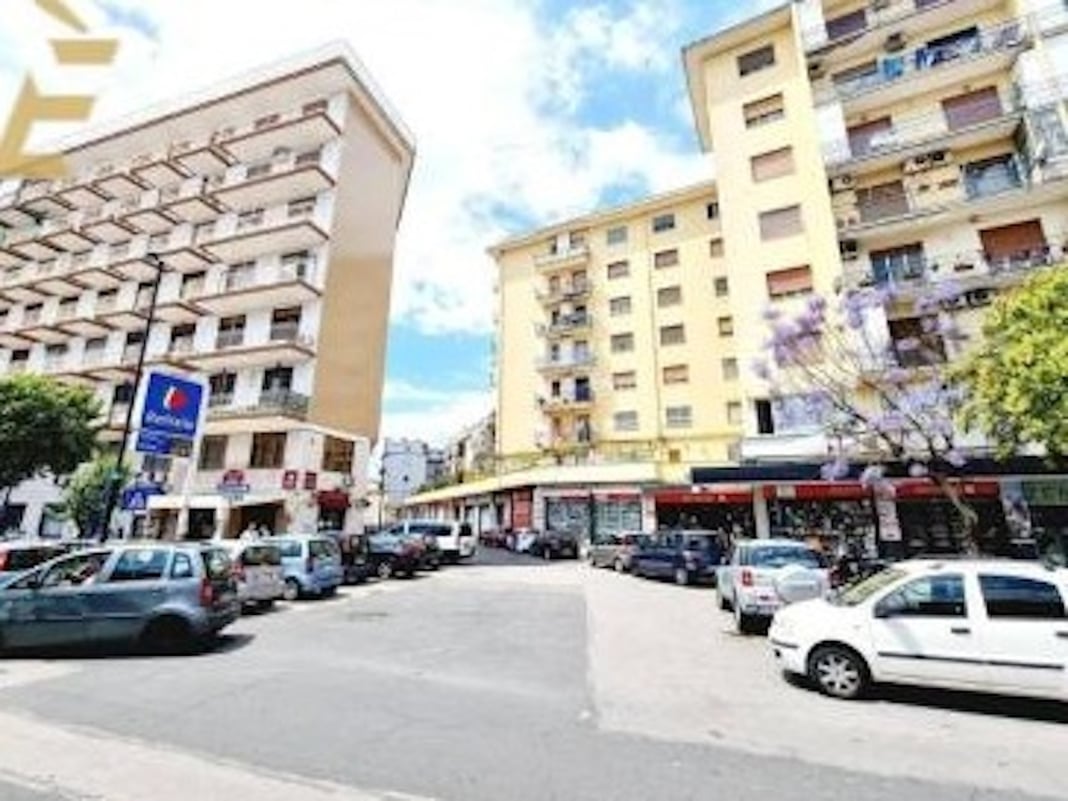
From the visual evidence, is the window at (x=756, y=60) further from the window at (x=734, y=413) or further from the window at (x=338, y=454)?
the window at (x=338, y=454)

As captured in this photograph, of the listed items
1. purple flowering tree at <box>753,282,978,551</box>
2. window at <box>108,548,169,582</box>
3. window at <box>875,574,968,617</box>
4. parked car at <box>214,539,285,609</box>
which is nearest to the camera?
window at <box>875,574,968,617</box>

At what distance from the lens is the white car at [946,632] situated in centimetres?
631

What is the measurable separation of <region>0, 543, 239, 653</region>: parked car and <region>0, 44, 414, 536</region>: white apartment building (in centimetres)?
1779

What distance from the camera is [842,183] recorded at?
79.2ft

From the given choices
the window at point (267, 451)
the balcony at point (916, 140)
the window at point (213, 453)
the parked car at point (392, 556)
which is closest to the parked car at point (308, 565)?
the parked car at point (392, 556)

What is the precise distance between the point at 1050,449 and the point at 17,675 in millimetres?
17870

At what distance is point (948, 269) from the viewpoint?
21969 millimetres

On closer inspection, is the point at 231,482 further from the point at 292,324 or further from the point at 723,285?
the point at 723,285

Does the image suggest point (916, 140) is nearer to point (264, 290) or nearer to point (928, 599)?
point (928, 599)

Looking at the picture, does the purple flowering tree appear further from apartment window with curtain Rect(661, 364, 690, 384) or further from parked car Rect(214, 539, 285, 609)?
parked car Rect(214, 539, 285, 609)

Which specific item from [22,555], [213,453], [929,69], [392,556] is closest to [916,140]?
[929,69]

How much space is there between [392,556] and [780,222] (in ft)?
62.5

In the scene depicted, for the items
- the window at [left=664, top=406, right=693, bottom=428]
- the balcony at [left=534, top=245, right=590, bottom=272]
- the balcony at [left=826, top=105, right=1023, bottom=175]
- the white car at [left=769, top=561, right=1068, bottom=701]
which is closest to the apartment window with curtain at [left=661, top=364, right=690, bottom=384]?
the window at [left=664, top=406, right=693, bottom=428]

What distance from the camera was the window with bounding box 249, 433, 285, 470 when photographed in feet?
92.0
